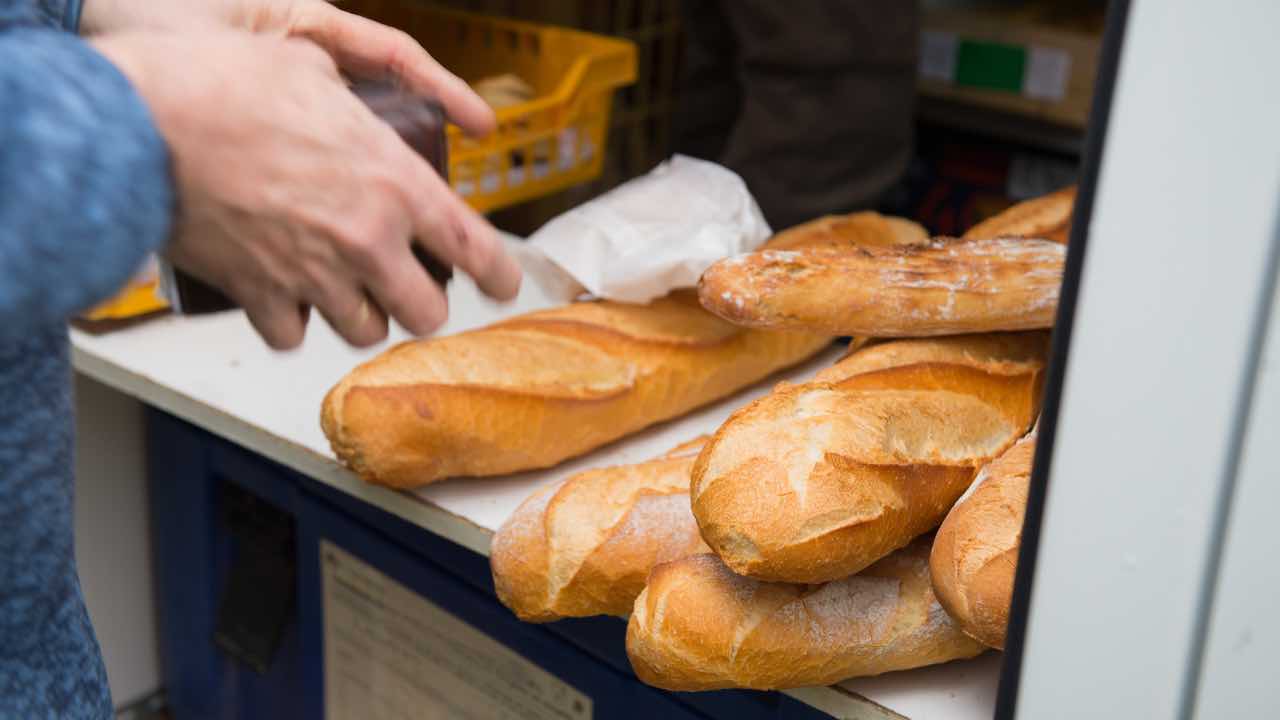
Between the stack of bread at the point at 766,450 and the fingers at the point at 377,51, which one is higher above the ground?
the fingers at the point at 377,51

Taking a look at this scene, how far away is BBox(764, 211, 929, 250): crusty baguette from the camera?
131 centimetres

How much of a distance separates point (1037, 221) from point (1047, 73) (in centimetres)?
118

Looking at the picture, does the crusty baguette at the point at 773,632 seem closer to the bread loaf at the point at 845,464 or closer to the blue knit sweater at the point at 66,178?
the bread loaf at the point at 845,464

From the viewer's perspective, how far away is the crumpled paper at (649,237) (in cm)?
117

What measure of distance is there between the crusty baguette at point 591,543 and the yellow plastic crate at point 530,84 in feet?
2.01

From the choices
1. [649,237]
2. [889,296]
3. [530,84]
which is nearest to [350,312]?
[889,296]

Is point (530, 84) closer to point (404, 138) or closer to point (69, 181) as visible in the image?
point (404, 138)

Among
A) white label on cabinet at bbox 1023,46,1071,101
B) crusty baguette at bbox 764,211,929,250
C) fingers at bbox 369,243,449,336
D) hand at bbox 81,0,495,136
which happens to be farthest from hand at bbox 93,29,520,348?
white label on cabinet at bbox 1023,46,1071,101

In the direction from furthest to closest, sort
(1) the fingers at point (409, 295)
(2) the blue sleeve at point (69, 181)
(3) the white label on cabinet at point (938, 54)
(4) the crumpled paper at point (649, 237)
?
(3) the white label on cabinet at point (938, 54)
(4) the crumpled paper at point (649, 237)
(1) the fingers at point (409, 295)
(2) the blue sleeve at point (69, 181)

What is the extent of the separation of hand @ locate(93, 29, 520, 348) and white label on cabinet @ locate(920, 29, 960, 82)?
213cm

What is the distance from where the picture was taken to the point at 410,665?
1189 millimetres

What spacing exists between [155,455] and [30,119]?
1133 mm

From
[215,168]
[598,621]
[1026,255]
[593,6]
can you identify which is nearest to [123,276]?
[215,168]

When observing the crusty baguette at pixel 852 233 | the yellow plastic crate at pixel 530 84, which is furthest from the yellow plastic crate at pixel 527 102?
the crusty baguette at pixel 852 233
